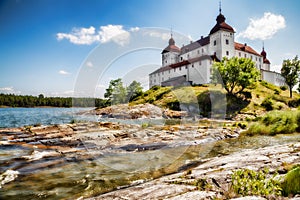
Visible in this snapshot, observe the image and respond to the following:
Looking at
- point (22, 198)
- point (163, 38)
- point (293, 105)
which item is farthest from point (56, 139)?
point (293, 105)

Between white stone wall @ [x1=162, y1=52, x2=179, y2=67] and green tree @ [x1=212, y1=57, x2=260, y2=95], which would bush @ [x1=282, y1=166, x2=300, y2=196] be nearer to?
green tree @ [x1=212, y1=57, x2=260, y2=95]

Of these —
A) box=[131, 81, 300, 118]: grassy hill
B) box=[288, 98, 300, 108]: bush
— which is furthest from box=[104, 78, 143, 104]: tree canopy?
box=[288, 98, 300, 108]: bush

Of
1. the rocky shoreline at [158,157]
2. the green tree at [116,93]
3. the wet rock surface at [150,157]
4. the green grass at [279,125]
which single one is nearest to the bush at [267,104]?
the green grass at [279,125]

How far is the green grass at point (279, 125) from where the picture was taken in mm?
18172

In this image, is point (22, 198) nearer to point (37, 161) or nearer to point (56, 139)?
point (37, 161)

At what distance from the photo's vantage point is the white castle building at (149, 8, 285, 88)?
70838 millimetres

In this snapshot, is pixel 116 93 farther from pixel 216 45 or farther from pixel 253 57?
pixel 253 57

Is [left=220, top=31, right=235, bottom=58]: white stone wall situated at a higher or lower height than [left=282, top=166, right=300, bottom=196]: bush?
higher

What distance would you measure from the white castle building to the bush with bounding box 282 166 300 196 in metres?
62.4

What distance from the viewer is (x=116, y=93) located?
80562 mm

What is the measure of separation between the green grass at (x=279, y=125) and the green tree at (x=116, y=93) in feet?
204

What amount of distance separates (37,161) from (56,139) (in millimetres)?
6173

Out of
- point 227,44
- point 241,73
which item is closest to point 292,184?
point 241,73

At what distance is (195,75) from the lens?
7300 cm
